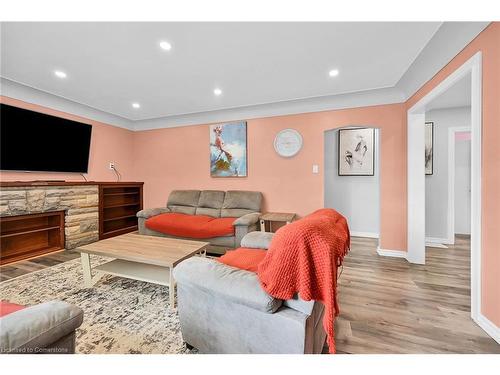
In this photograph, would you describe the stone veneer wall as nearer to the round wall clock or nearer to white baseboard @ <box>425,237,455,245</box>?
the round wall clock

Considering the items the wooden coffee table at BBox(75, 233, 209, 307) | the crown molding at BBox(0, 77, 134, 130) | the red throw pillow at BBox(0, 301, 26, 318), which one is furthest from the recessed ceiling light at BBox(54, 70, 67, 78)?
the red throw pillow at BBox(0, 301, 26, 318)

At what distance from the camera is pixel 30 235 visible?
3.25 metres

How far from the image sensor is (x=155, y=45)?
2.08 meters

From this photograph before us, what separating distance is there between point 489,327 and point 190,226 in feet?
10.3

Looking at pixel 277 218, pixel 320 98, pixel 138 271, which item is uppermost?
pixel 320 98

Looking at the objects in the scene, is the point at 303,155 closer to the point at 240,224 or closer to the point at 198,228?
the point at 240,224

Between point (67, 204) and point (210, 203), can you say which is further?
point (210, 203)

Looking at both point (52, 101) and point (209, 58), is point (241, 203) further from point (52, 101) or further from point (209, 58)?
point (52, 101)

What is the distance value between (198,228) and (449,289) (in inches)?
118

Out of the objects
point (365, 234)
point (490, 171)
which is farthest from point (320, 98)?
point (365, 234)

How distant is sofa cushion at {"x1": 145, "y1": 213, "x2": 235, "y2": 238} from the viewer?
3143 mm

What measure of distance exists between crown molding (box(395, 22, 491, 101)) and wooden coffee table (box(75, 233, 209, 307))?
117 inches

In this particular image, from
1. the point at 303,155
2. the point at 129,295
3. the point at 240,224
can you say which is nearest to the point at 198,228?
the point at 240,224

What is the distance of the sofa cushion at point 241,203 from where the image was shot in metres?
3.73
